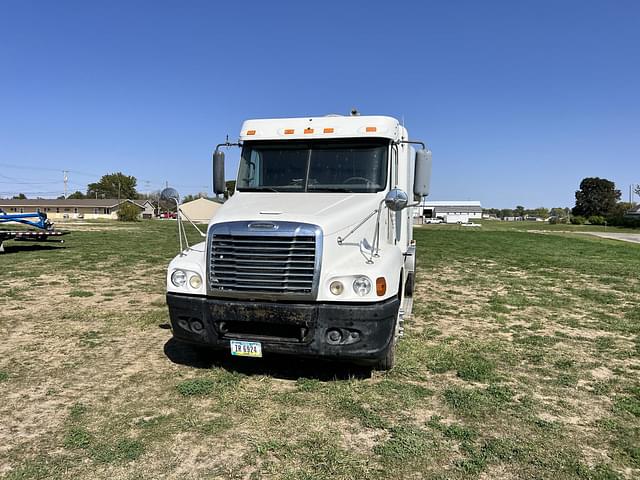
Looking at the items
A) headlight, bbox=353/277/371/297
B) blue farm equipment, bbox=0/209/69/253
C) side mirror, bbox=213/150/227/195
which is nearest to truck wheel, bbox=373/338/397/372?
headlight, bbox=353/277/371/297

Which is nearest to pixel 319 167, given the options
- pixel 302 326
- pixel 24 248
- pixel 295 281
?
pixel 295 281

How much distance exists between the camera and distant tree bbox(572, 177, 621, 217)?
95.3 metres

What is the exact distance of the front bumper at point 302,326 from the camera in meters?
4.34

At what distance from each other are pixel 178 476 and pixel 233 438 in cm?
59

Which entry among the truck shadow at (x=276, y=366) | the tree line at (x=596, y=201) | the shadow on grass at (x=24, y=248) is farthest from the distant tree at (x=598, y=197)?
the truck shadow at (x=276, y=366)

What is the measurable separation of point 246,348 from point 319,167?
8.16 feet

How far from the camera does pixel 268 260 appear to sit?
4445 mm

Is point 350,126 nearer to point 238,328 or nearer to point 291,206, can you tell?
point 291,206

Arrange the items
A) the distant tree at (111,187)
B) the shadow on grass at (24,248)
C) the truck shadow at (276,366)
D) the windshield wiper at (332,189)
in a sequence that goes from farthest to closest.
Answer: the distant tree at (111,187) → the shadow on grass at (24,248) → the windshield wiper at (332,189) → the truck shadow at (276,366)

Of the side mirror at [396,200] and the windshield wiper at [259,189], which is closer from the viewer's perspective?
the side mirror at [396,200]

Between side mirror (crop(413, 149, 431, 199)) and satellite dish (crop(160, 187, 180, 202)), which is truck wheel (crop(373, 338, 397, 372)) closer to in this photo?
side mirror (crop(413, 149, 431, 199))

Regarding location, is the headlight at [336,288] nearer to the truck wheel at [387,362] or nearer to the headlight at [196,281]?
the truck wheel at [387,362]

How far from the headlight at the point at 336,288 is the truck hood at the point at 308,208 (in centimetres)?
49

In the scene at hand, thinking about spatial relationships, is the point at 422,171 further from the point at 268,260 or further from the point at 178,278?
the point at 178,278
